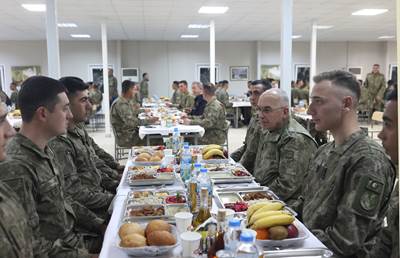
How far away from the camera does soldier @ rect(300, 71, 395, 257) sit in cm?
194

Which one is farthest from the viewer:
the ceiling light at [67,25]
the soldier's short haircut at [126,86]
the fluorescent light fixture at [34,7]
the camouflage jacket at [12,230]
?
the ceiling light at [67,25]

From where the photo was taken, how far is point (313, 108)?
2365 millimetres

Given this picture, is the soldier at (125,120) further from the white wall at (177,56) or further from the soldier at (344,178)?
the white wall at (177,56)

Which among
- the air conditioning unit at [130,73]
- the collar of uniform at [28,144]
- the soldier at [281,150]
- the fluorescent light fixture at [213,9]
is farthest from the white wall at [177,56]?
the collar of uniform at [28,144]

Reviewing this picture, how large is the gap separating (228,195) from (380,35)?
14.0 metres

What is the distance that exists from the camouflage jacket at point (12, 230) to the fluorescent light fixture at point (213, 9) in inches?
288

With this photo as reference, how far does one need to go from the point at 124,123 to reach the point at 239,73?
10322 millimetres

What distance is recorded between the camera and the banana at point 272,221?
5.74 ft

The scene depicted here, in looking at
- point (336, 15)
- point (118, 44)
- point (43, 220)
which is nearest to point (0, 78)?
point (118, 44)

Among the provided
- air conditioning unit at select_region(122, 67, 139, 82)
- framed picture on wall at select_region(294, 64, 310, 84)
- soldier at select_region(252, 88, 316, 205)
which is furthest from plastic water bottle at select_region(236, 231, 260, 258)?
framed picture on wall at select_region(294, 64, 310, 84)

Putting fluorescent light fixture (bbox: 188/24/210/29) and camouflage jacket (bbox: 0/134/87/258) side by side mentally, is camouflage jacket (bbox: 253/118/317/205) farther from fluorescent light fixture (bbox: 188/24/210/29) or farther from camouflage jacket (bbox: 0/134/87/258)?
fluorescent light fixture (bbox: 188/24/210/29)

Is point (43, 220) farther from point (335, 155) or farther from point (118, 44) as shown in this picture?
point (118, 44)

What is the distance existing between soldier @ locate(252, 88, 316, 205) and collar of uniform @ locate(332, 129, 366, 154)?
68 cm

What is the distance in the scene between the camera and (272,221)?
1754 millimetres
